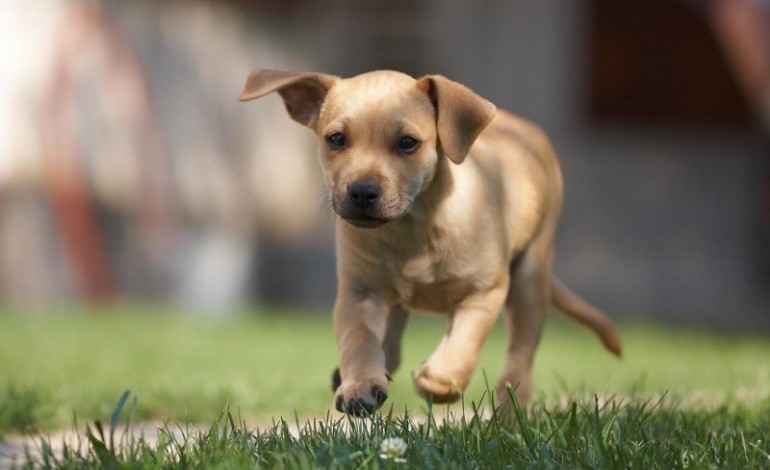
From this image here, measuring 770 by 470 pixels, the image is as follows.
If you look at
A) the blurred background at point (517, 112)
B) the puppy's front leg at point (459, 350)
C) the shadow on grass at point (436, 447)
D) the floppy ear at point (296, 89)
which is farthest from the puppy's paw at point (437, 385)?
the blurred background at point (517, 112)

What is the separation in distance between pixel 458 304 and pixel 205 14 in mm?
9844

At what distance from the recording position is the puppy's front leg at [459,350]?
478 cm

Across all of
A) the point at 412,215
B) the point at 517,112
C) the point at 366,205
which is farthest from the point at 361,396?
the point at 517,112

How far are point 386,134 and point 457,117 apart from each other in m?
0.26

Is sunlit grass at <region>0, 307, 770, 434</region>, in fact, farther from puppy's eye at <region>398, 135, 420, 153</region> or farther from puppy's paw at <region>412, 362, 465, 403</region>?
puppy's eye at <region>398, 135, 420, 153</region>

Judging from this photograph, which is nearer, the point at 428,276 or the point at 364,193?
the point at 364,193

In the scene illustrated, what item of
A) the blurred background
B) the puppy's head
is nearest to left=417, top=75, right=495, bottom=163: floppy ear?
the puppy's head

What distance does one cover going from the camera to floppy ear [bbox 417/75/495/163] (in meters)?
4.86

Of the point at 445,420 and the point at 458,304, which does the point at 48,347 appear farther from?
the point at 445,420

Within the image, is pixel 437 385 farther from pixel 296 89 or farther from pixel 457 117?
pixel 296 89

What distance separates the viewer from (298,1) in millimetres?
14812

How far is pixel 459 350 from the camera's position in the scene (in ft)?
16.1

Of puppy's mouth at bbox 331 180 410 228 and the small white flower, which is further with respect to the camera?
puppy's mouth at bbox 331 180 410 228

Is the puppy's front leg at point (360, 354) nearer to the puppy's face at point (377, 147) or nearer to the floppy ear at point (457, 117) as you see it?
the puppy's face at point (377, 147)
